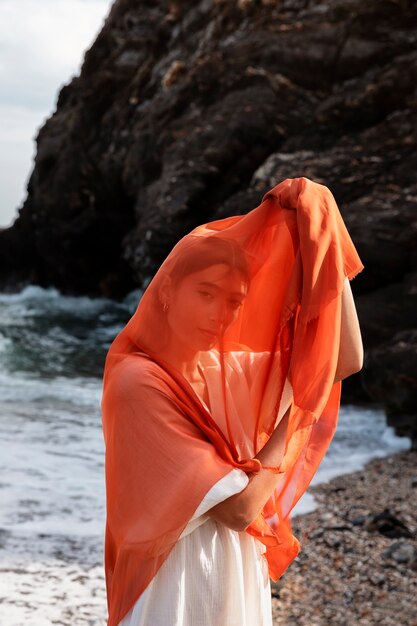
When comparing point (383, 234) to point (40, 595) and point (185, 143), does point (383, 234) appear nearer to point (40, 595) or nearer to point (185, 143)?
point (185, 143)

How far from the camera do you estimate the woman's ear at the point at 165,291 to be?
2217 millimetres

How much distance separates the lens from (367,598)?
4.85m

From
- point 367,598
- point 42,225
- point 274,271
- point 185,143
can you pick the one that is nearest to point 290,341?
point 274,271

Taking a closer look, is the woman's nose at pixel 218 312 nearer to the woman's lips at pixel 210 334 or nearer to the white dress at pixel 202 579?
the woman's lips at pixel 210 334

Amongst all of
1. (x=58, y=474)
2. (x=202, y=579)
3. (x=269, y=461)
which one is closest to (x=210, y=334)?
(x=269, y=461)

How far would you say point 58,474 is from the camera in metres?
7.86

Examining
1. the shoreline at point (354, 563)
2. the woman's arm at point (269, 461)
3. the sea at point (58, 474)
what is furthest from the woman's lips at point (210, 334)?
the sea at point (58, 474)

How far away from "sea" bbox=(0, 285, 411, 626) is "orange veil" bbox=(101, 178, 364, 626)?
2915mm

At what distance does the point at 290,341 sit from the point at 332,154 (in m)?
11.2

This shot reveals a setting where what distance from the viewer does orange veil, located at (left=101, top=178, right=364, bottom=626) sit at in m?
2.05

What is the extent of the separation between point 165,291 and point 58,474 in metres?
6.00

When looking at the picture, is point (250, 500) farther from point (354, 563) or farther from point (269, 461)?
point (354, 563)

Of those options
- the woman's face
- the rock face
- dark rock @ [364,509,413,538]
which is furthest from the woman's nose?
the rock face

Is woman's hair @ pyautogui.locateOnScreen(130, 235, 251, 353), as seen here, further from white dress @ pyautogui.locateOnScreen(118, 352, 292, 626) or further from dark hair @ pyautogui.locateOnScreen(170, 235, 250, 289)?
white dress @ pyautogui.locateOnScreen(118, 352, 292, 626)
